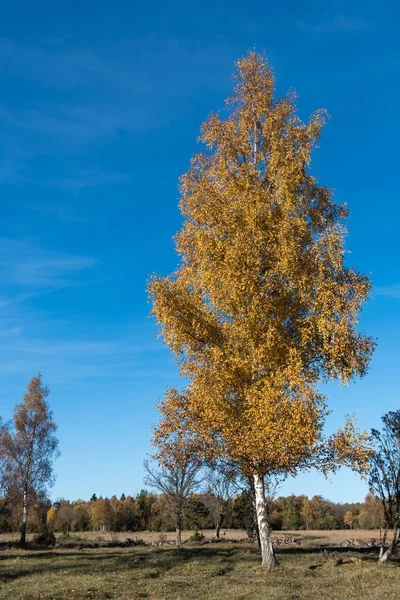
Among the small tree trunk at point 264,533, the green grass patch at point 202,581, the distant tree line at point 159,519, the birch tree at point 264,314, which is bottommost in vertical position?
the distant tree line at point 159,519

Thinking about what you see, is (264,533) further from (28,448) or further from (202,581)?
(28,448)

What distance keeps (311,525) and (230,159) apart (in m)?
84.8

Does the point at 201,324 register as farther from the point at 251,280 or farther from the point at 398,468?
the point at 398,468

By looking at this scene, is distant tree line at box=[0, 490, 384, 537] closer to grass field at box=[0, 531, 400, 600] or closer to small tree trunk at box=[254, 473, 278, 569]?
grass field at box=[0, 531, 400, 600]

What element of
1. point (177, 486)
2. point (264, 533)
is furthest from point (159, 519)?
point (264, 533)

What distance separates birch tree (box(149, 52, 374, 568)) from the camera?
17828 millimetres

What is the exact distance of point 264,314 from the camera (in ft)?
64.4

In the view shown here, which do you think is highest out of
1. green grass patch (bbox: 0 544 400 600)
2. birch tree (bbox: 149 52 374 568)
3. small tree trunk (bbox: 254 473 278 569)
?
birch tree (bbox: 149 52 374 568)

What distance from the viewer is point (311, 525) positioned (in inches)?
3656

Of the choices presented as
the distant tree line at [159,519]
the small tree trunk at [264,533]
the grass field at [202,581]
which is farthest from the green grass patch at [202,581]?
the distant tree line at [159,519]

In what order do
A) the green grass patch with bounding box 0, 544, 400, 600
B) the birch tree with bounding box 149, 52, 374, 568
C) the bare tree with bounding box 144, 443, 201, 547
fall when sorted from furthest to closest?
the bare tree with bounding box 144, 443, 201, 547 < the birch tree with bounding box 149, 52, 374, 568 < the green grass patch with bounding box 0, 544, 400, 600

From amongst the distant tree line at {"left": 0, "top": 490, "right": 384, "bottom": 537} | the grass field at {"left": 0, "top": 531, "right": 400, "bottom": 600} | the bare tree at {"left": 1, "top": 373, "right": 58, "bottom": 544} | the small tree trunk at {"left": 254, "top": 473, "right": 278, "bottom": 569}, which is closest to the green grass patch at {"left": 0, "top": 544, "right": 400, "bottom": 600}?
the grass field at {"left": 0, "top": 531, "right": 400, "bottom": 600}

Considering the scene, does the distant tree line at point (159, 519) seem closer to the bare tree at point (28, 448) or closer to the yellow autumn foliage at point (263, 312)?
the bare tree at point (28, 448)

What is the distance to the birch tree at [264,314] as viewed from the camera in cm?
1783
